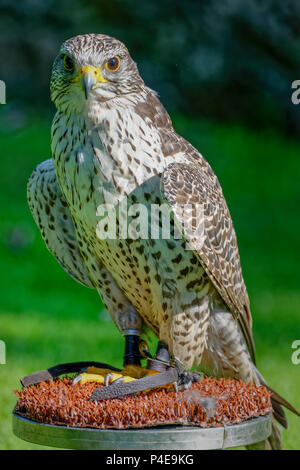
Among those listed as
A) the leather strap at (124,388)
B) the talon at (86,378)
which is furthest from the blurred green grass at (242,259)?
the leather strap at (124,388)

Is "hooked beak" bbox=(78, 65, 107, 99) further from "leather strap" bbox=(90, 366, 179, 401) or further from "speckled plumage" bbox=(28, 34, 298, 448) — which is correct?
"leather strap" bbox=(90, 366, 179, 401)

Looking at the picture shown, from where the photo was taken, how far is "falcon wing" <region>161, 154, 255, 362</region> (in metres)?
2.37

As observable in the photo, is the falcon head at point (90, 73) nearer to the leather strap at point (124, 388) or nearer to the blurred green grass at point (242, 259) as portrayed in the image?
the leather strap at point (124, 388)

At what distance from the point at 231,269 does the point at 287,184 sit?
20.9 ft

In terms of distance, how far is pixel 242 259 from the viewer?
7547 millimetres

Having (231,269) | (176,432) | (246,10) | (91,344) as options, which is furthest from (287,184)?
(176,432)

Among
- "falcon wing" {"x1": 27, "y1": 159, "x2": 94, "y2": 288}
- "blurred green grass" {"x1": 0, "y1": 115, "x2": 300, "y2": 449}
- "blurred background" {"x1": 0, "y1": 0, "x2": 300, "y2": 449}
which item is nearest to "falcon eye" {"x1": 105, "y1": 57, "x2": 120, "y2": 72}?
"falcon wing" {"x1": 27, "y1": 159, "x2": 94, "y2": 288}

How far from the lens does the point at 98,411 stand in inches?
83.7

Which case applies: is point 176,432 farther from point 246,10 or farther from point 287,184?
point 287,184

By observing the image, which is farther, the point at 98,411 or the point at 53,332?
the point at 53,332

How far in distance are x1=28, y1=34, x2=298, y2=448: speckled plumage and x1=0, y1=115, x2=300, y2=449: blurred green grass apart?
1.54 meters

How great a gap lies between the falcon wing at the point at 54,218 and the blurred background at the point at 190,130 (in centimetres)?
258

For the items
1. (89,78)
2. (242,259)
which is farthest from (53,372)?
(242,259)
